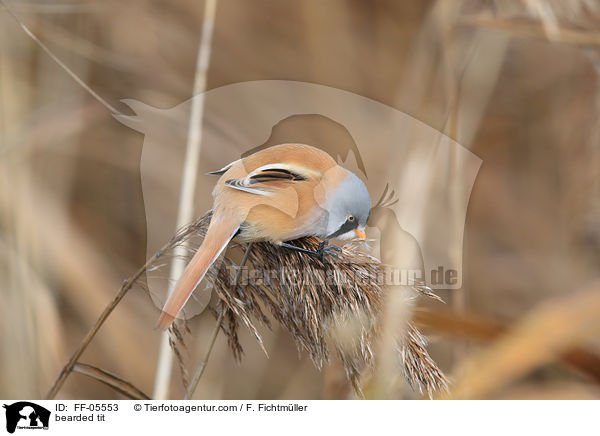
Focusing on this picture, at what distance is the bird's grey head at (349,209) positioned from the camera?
2.68ft

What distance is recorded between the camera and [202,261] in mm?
795

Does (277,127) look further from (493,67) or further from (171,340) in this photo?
(493,67)

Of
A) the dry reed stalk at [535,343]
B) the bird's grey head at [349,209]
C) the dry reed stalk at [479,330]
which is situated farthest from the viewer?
the bird's grey head at [349,209]

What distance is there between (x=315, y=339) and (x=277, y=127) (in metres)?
0.41

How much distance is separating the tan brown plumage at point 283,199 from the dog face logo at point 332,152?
38 millimetres

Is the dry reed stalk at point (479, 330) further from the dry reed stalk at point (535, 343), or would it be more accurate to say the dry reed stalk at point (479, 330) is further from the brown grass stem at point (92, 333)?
the brown grass stem at point (92, 333)

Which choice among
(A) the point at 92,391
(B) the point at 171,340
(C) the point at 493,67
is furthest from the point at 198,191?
(C) the point at 493,67

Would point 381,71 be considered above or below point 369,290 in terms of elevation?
above

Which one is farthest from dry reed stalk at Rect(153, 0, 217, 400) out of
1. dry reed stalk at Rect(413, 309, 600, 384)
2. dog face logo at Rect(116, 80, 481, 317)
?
dry reed stalk at Rect(413, 309, 600, 384)

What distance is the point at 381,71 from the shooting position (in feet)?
4.32

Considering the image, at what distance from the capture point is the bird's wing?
855 millimetres

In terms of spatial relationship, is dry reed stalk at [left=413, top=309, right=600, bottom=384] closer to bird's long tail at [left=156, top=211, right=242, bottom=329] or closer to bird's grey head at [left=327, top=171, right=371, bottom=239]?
bird's grey head at [left=327, top=171, right=371, bottom=239]

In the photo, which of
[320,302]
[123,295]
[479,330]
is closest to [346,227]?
[320,302]
